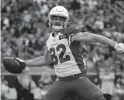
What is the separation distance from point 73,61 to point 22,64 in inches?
31.8

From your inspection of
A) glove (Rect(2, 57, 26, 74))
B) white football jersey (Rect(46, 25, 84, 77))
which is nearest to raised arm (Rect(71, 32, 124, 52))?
white football jersey (Rect(46, 25, 84, 77))

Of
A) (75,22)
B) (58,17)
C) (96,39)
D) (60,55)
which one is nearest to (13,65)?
(60,55)

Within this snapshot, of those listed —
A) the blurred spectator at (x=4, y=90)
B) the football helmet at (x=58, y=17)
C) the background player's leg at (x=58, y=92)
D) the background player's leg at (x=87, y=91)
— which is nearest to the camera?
the background player's leg at (x=87, y=91)

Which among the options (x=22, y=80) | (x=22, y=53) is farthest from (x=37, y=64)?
(x=22, y=53)

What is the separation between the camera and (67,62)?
17.8ft

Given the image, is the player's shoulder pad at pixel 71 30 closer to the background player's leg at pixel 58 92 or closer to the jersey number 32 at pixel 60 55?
the jersey number 32 at pixel 60 55

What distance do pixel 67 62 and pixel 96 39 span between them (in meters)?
0.58

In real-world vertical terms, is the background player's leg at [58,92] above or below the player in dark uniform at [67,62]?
below

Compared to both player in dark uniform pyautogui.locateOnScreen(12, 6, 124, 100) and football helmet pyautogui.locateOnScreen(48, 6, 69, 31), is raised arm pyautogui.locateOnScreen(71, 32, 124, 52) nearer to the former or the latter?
player in dark uniform pyautogui.locateOnScreen(12, 6, 124, 100)

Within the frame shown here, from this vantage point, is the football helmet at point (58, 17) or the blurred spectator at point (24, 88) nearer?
the football helmet at point (58, 17)

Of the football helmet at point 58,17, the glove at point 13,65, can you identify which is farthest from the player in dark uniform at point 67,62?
the glove at point 13,65

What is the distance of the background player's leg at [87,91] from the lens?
17.1 feet

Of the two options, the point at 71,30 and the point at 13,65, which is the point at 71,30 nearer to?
the point at 71,30

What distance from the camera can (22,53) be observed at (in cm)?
1259
